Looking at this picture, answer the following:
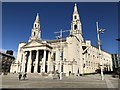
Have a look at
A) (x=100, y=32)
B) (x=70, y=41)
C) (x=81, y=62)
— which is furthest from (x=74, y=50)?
(x=100, y=32)

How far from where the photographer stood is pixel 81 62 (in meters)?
74.9

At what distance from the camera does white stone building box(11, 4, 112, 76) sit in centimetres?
6431

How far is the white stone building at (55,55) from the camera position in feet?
211

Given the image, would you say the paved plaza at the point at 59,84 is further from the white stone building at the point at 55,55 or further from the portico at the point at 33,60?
the portico at the point at 33,60

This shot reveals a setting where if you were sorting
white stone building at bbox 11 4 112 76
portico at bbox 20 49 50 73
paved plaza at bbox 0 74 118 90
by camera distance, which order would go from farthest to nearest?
portico at bbox 20 49 50 73, white stone building at bbox 11 4 112 76, paved plaza at bbox 0 74 118 90

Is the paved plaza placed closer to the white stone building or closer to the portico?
the white stone building

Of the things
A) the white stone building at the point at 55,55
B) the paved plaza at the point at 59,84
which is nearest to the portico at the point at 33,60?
the white stone building at the point at 55,55

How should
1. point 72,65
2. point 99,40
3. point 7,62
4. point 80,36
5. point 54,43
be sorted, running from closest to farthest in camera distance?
point 99,40
point 72,65
point 54,43
point 80,36
point 7,62

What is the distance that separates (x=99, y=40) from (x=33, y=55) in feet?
156

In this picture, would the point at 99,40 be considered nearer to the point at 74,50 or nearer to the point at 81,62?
the point at 74,50

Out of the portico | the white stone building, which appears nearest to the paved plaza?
→ the white stone building

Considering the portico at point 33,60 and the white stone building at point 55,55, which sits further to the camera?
the portico at point 33,60

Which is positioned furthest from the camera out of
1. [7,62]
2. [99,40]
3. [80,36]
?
[7,62]

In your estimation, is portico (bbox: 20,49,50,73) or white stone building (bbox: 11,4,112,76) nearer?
white stone building (bbox: 11,4,112,76)
